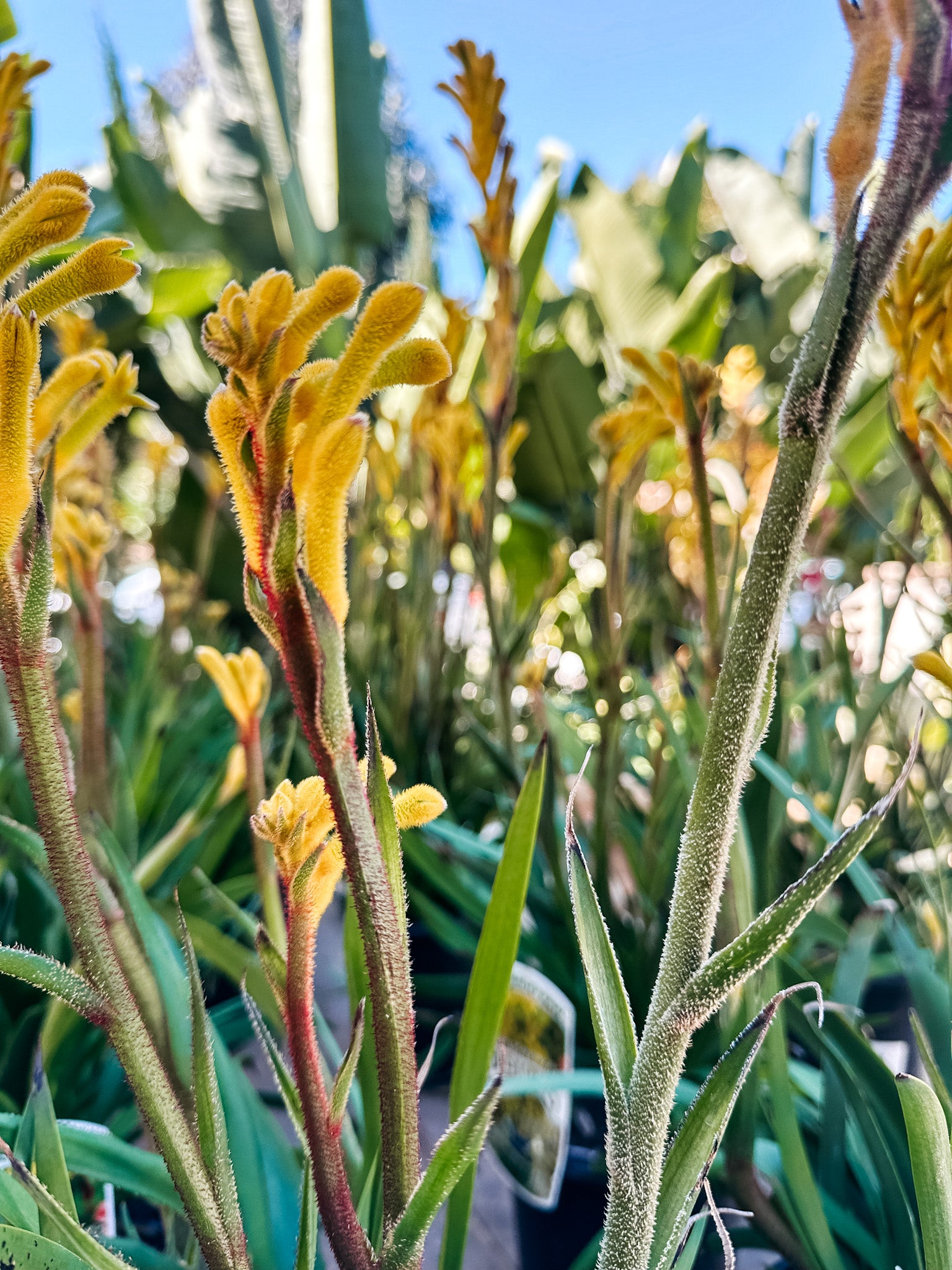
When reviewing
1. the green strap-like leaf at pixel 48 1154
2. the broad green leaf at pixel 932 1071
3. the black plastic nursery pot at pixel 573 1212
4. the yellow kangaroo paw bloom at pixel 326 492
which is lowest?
the black plastic nursery pot at pixel 573 1212

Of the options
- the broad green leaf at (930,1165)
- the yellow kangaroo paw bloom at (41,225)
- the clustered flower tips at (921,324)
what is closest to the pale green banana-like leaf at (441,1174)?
the broad green leaf at (930,1165)

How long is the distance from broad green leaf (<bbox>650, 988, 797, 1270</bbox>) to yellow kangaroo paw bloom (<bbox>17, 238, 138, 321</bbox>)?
0.75 ft

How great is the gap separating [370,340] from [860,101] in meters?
0.12

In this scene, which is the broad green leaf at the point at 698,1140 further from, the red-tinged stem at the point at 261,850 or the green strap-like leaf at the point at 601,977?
the red-tinged stem at the point at 261,850

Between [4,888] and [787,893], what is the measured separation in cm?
60

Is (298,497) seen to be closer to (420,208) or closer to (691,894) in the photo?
(691,894)

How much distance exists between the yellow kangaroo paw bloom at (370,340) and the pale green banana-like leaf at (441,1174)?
0.51 ft

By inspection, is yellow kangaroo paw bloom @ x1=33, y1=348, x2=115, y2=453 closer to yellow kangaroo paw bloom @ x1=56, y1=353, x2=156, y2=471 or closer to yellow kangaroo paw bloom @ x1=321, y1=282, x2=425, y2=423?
yellow kangaroo paw bloom @ x1=56, y1=353, x2=156, y2=471

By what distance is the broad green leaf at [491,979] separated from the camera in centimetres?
27

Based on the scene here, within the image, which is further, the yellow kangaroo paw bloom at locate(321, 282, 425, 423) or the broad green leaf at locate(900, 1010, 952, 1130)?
the broad green leaf at locate(900, 1010, 952, 1130)

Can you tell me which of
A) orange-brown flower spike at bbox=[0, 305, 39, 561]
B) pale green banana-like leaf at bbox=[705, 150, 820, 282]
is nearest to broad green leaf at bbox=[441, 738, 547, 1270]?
orange-brown flower spike at bbox=[0, 305, 39, 561]

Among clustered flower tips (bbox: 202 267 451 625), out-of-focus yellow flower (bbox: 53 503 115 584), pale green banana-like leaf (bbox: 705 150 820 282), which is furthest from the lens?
pale green banana-like leaf (bbox: 705 150 820 282)

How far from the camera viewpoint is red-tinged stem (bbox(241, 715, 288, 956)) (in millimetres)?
277

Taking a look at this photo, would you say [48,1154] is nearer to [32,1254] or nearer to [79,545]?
[32,1254]
